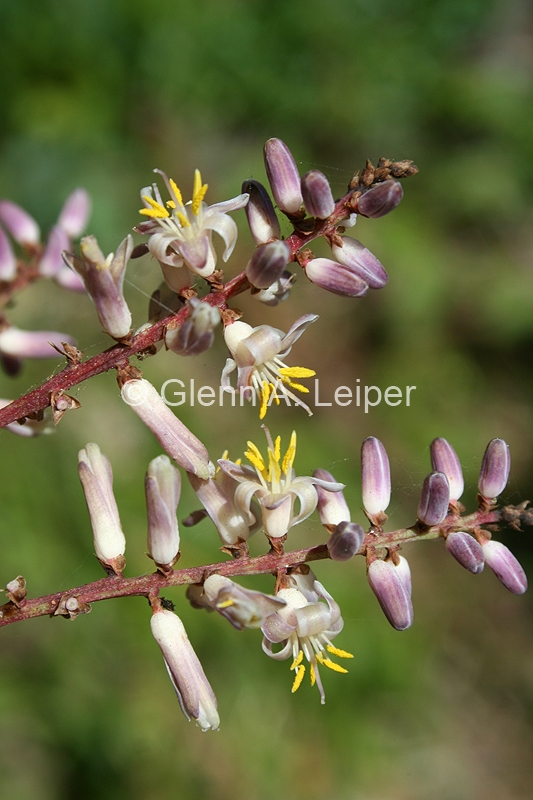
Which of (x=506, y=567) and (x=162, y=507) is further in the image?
(x=506, y=567)

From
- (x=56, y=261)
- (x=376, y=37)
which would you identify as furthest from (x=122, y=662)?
(x=376, y=37)

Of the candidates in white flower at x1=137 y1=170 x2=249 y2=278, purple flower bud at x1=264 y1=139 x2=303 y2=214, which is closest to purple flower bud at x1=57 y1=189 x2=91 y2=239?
white flower at x1=137 y1=170 x2=249 y2=278

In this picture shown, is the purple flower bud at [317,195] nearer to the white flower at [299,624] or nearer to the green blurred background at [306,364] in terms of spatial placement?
the white flower at [299,624]

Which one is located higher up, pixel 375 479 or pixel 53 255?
pixel 53 255

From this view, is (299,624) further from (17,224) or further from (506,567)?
(17,224)

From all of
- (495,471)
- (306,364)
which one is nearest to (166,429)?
(495,471)

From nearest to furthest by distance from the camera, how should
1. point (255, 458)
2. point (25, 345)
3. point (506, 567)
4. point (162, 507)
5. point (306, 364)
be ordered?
point (162, 507) < point (255, 458) < point (506, 567) < point (25, 345) < point (306, 364)
